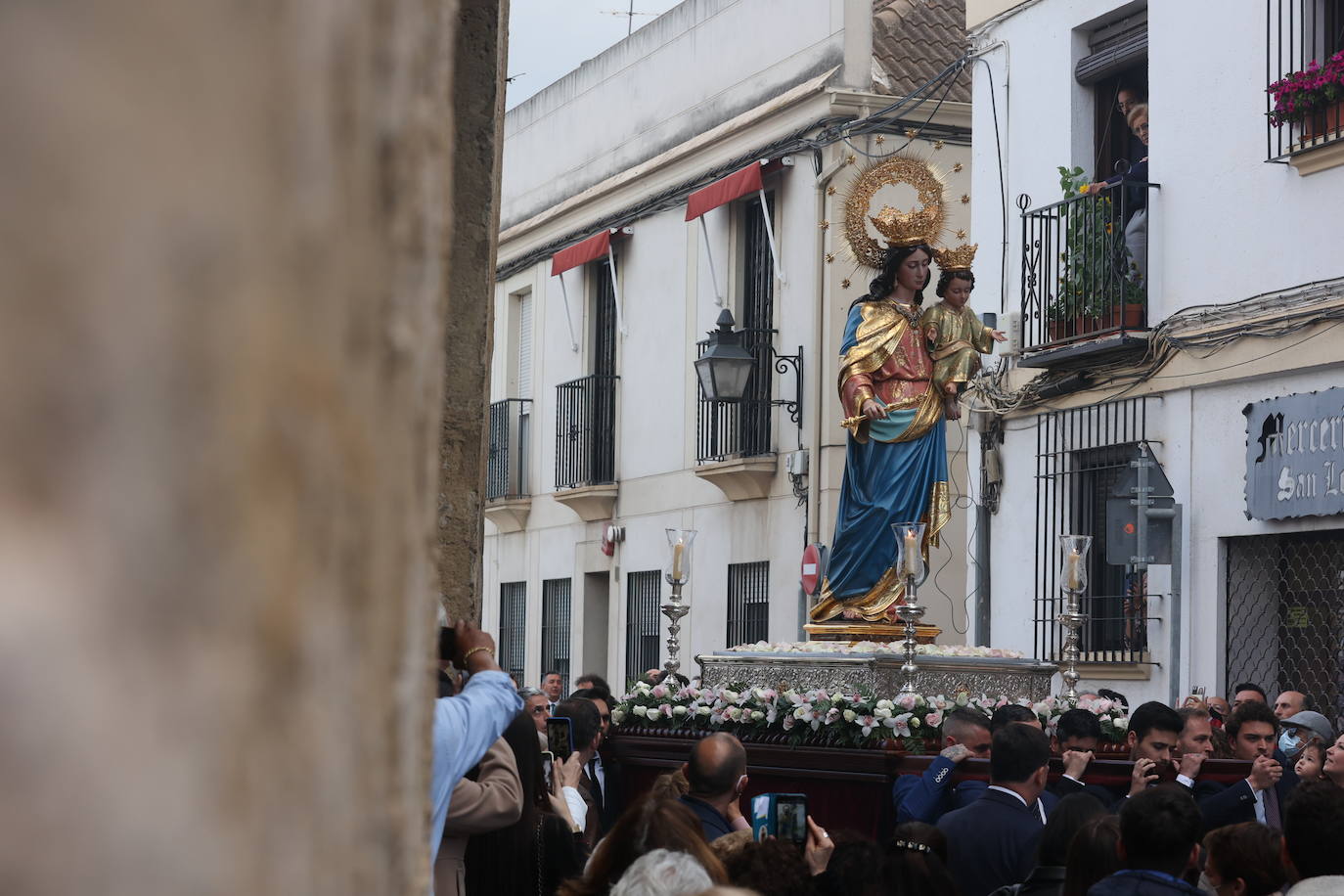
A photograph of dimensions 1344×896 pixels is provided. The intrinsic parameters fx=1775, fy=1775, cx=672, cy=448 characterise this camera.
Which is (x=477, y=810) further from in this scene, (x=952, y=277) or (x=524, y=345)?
(x=524, y=345)

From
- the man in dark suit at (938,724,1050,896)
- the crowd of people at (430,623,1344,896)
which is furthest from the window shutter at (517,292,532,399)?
the man in dark suit at (938,724,1050,896)

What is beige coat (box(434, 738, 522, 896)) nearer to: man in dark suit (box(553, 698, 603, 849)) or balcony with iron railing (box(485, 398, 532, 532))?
man in dark suit (box(553, 698, 603, 849))

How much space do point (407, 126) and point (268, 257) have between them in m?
0.13

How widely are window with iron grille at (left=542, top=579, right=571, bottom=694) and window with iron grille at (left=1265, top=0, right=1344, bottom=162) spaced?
1077cm

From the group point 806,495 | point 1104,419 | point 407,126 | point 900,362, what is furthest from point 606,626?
point 407,126

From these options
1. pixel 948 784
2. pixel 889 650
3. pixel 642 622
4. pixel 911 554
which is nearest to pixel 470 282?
pixel 948 784

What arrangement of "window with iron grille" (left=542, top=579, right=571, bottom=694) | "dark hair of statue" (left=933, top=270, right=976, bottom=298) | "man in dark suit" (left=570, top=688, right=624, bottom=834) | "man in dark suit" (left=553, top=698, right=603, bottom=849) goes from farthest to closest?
"window with iron grille" (left=542, top=579, right=571, bottom=694)
"dark hair of statue" (left=933, top=270, right=976, bottom=298)
"man in dark suit" (left=570, top=688, right=624, bottom=834)
"man in dark suit" (left=553, top=698, right=603, bottom=849)

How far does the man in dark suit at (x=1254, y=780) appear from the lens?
5344 mm

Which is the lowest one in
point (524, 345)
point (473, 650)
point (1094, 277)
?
point (473, 650)

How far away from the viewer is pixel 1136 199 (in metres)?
11.2

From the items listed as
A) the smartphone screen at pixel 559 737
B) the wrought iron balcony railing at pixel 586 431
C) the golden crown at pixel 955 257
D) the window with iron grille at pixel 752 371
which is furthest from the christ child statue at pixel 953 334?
the wrought iron balcony railing at pixel 586 431

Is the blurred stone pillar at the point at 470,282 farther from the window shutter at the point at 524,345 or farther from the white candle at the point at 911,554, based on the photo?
the window shutter at the point at 524,345

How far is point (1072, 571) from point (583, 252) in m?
10.9

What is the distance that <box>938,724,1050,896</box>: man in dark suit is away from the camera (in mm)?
4688
